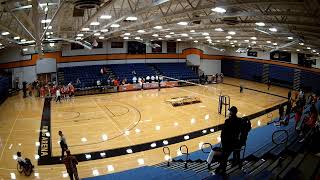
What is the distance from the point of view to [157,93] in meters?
29.6

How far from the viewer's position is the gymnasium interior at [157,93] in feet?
28.9

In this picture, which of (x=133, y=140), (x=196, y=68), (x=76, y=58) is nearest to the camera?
(x=133, y=140)

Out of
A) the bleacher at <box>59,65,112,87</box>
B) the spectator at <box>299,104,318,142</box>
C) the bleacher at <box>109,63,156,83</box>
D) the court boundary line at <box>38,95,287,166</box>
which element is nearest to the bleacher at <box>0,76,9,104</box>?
the bleacher at <box>59,65,112,87</box>

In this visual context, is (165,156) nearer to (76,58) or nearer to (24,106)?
(24,106)

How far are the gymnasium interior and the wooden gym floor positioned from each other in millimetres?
77

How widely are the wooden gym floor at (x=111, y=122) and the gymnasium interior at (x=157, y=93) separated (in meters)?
0.08

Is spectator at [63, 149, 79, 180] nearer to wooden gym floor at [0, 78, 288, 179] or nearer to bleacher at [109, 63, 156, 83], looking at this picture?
wooden gym floor at [0, 78, 288, 179]

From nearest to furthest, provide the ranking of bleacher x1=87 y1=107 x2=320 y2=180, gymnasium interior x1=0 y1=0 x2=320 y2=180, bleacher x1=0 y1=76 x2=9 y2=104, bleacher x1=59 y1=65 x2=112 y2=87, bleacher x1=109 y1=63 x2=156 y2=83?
1. bleacher x1=87 y1=107 x2=320 y2=180
2. gymnasium interior x1=0 y1=0 x2=320 y2=180
3. bleacher x1=0 y1=76 x2=9 y2=104
4. bleacher x1=59 y1=65 x2=112 y2=87
5. bleacher x1=109 y1=63 x2=156 y2=83

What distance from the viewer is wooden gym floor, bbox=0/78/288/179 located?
12844 millimetres

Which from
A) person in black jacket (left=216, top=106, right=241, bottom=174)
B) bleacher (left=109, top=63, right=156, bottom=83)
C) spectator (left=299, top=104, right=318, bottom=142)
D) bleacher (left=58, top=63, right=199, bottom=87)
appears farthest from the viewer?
bleacher (left=109, top=63, right=156, bottom=83)

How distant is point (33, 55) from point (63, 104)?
921cm

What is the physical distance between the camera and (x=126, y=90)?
102 feet

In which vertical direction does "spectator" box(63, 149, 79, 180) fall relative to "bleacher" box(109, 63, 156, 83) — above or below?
below

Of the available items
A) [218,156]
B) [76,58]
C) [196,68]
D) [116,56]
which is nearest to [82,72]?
[76,58]
